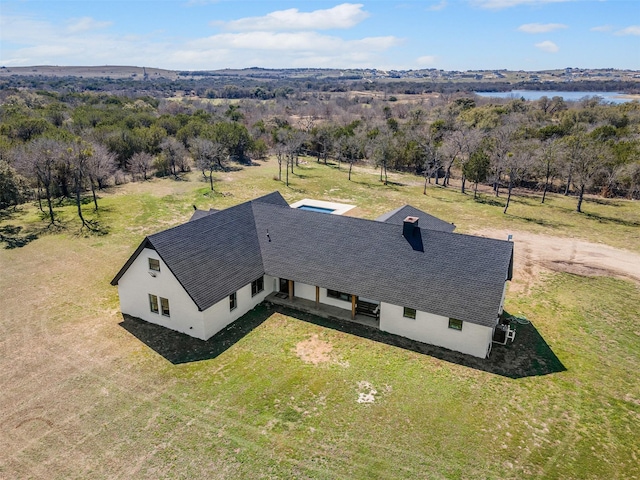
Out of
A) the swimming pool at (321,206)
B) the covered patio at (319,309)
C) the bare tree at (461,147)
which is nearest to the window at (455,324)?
the covered patio at (319,309)

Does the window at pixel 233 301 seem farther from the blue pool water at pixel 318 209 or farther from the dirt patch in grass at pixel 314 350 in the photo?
the blue pool water at pixel 318 209

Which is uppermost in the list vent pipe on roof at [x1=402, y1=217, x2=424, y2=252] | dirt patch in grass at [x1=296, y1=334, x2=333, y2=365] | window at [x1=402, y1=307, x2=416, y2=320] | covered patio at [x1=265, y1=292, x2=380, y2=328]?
vent pipe on roof at [x1=402, y1=217, x2=424, y2=252]

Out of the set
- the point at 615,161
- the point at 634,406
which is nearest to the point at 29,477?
the point at 634,406

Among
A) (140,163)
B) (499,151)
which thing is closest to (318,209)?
(499,151)

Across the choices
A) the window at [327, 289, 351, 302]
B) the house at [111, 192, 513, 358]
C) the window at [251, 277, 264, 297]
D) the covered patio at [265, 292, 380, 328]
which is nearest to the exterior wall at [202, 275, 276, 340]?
the house at [111, 192, 513, 358]

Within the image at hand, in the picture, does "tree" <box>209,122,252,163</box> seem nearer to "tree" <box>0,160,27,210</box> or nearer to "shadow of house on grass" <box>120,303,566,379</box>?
"tree" <box>0,160,27,210</box>

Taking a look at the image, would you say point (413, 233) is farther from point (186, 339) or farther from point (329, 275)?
point (186, 339)
